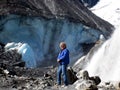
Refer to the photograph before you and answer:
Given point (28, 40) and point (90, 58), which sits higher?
point (28, 40)

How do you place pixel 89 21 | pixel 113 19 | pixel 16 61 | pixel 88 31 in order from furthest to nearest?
1. pixel 113 19
2. pixel 89 21
3. pixel 88 31
4. pixel 16 61

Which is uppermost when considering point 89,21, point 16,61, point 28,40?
point 89,21

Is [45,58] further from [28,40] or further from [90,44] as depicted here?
[90,44]

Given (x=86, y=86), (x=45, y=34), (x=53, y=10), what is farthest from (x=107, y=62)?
(x=86, y=86)

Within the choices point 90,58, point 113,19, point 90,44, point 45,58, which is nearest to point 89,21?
point 90,44

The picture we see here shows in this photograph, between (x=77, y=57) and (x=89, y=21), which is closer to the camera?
(x=77, y=57)

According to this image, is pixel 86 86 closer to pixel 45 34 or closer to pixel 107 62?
pixel 107 62

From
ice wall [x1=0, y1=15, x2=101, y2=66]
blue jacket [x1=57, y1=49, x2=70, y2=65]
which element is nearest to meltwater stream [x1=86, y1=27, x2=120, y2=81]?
ice wall [x1=0, y1=15, x2=101, y2=66]

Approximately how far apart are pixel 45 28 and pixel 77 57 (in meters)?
4.18

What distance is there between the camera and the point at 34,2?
135 ft

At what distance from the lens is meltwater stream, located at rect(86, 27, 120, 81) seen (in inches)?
1027

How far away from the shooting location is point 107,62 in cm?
2958

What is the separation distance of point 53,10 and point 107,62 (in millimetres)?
14220

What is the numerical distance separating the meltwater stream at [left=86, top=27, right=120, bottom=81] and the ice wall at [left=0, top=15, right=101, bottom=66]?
5922 mm
